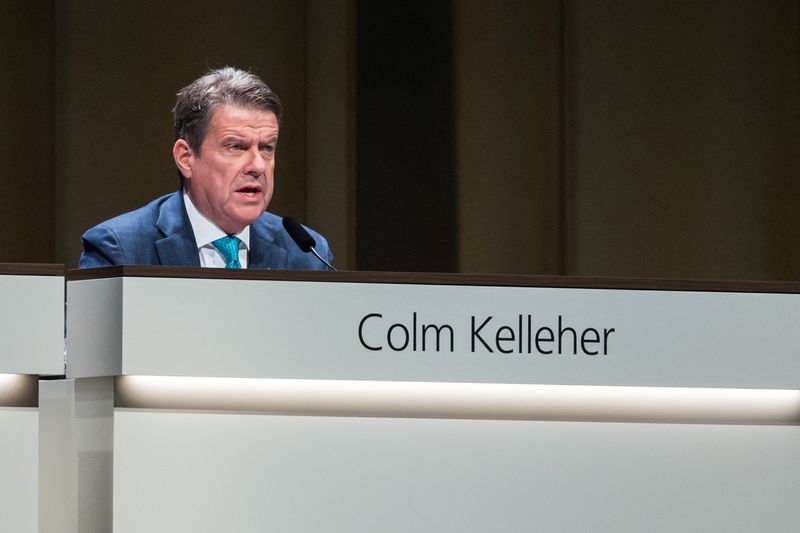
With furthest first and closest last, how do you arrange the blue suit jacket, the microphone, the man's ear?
the man's ear, the blue suit jacket, the microphone

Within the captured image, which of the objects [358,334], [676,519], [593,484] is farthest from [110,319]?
[676,519]

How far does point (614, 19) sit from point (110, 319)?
2.59 m

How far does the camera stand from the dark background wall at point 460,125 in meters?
3.46

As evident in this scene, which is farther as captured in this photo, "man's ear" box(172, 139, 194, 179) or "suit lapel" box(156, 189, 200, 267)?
"man's ear" box(172, 139, 194, 179)

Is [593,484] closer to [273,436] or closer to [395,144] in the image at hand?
[273,436]

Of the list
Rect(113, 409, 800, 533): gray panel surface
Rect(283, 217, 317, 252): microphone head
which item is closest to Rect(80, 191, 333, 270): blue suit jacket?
Rect(283, 217, 317, 252): microphone head

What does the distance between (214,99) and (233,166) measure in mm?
147

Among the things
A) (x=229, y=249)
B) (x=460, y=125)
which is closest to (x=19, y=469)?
(x=229, y=249)

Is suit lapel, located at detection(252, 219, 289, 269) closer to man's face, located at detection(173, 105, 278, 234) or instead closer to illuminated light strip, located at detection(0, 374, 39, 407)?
man's face, located at detection(173, 105, 278, 234)

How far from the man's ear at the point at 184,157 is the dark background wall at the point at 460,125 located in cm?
108

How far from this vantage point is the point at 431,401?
5.12ft

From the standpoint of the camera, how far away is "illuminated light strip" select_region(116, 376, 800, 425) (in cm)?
152

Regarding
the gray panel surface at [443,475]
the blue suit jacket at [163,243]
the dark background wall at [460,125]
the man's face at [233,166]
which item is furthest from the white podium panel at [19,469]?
the dark background wall at [460,125]

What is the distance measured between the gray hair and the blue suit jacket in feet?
0.47
